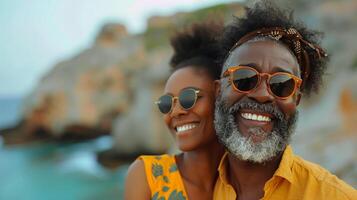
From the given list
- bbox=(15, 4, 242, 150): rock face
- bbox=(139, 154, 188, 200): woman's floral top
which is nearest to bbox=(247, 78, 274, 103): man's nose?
Answer: bbox=(139, 154, 188, 200): woman's floral top

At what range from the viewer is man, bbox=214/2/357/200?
2682mm

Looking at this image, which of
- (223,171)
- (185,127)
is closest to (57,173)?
(185,127)

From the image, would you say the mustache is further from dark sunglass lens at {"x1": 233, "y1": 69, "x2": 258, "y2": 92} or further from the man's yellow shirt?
the man's yellow shirt

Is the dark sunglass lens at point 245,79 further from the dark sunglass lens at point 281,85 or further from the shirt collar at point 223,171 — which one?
the shirt collar at point 223,171

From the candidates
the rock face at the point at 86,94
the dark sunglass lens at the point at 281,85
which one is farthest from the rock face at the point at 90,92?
the dark sunglass lens at the point at 281,85

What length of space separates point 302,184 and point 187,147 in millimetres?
969

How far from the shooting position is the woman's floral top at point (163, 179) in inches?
127

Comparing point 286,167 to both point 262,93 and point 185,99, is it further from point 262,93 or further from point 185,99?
point 185,99

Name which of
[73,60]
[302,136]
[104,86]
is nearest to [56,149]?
[104,86]

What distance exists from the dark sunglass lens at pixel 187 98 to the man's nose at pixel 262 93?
25.3 inches

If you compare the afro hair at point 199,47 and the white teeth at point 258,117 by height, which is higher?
the afro hair at point 199,47

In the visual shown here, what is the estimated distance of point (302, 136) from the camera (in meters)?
8.49

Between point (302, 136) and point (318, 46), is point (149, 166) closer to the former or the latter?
point (318, 46)

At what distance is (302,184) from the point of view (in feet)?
8.65
